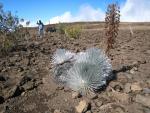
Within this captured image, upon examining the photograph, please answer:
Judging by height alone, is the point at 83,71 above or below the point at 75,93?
above

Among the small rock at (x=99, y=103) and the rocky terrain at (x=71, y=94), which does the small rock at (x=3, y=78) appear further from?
the small rock at (x=99, y=103)

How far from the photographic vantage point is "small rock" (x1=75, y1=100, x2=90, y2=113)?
614 centimetres

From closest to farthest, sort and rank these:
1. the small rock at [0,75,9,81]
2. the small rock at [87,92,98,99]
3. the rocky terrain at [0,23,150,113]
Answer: the rocky terrain at [0,23,150,113] < the small rock at [87,92,98,99] < the small rock at [0,75,9,81]

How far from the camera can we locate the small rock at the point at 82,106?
6145 millimetres

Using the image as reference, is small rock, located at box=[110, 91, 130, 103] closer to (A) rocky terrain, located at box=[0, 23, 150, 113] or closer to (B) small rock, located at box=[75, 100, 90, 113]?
(A) rocky terrain, located at box=[0, 23, 150, 113]

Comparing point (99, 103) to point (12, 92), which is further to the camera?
point (12, 92)

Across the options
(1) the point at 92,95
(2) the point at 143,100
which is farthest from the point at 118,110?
(1) the point at 92,95

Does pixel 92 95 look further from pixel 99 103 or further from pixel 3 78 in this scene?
pixel 3 78

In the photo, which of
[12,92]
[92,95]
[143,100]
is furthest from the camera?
[12,92]

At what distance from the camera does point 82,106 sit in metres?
6.21

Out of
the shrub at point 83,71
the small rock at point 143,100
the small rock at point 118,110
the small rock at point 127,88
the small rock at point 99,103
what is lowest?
the small rock at point 118,110

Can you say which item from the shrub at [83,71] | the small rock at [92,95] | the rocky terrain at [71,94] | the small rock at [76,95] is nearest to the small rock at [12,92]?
the rocky terrain at [71,94]

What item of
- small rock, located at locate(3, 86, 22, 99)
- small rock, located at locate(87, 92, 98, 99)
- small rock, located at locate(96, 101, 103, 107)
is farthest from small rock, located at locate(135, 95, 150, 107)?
small rock, located at locate(3, 86, 22, 99)

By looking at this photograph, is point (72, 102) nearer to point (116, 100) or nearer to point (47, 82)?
point (116, 100)
